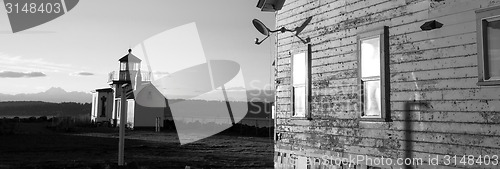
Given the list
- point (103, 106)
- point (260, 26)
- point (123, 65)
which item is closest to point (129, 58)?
point (123, 65)

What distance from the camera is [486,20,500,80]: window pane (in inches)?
223

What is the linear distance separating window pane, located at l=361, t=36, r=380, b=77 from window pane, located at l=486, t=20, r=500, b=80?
2050 millimetres

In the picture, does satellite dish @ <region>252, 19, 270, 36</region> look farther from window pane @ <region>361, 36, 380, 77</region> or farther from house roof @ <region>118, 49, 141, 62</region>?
house roof @ <region>118, 49, 141, 62</region>

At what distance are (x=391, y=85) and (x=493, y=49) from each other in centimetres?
187

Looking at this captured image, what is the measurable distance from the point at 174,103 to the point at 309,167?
4998 centimetres

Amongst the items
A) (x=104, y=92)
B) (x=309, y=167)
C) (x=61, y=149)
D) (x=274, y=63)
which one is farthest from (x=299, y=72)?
(x=104, y=92)

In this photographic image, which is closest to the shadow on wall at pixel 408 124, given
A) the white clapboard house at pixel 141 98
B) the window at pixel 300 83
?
the window at pixel 300 83

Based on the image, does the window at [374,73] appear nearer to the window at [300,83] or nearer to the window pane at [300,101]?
the window at [300,83]

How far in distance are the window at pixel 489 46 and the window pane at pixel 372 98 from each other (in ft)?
6.49

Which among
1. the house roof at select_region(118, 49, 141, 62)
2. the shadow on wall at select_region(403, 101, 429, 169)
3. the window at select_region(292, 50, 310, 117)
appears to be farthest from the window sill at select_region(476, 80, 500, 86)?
the house roof at select_region(118, 49, 141, 62)

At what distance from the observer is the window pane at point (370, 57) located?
7574 millimetres

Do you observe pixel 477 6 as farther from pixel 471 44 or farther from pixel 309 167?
pixel 309 167

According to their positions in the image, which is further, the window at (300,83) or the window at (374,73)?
the window at (300,83)

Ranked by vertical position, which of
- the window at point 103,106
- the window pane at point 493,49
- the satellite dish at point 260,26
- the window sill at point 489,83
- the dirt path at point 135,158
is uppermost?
the satellite dish at point 260,26
